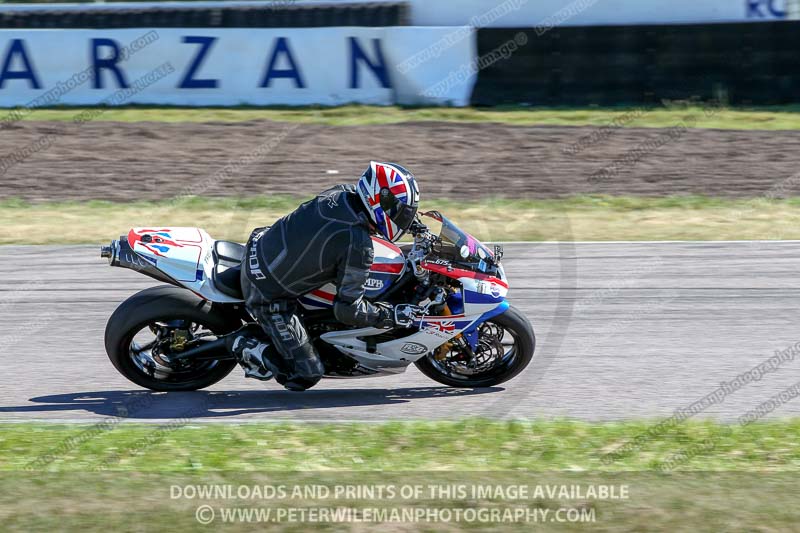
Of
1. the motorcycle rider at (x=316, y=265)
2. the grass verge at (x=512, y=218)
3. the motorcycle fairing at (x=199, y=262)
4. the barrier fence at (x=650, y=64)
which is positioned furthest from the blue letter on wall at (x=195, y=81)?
the motorcycle rider at (x=316, y=265)

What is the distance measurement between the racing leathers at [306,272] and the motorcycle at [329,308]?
0.18 meters

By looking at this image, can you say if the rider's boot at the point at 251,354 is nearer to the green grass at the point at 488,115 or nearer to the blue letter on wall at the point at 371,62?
the green grass at the point at 488,115

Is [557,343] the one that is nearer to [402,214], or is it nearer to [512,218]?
[402,214]

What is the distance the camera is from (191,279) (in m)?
7.04

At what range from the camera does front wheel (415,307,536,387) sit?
740cm

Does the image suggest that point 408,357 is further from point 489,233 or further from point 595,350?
point 489,233

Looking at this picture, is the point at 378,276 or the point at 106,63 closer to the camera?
the point at 378,276

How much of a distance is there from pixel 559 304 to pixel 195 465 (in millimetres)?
4878

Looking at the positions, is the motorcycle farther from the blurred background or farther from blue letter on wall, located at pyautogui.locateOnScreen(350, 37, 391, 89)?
blue letter on wall, located at pyautogui.locateOnScreen(350, 37, 391, 89)

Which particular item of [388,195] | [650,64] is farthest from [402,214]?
[650,64]

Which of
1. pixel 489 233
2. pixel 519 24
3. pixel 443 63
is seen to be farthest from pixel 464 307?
pixel 519 24

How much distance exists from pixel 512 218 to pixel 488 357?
20.6 ft

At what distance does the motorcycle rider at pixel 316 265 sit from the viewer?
6.75 meters

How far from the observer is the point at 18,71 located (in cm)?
1947
